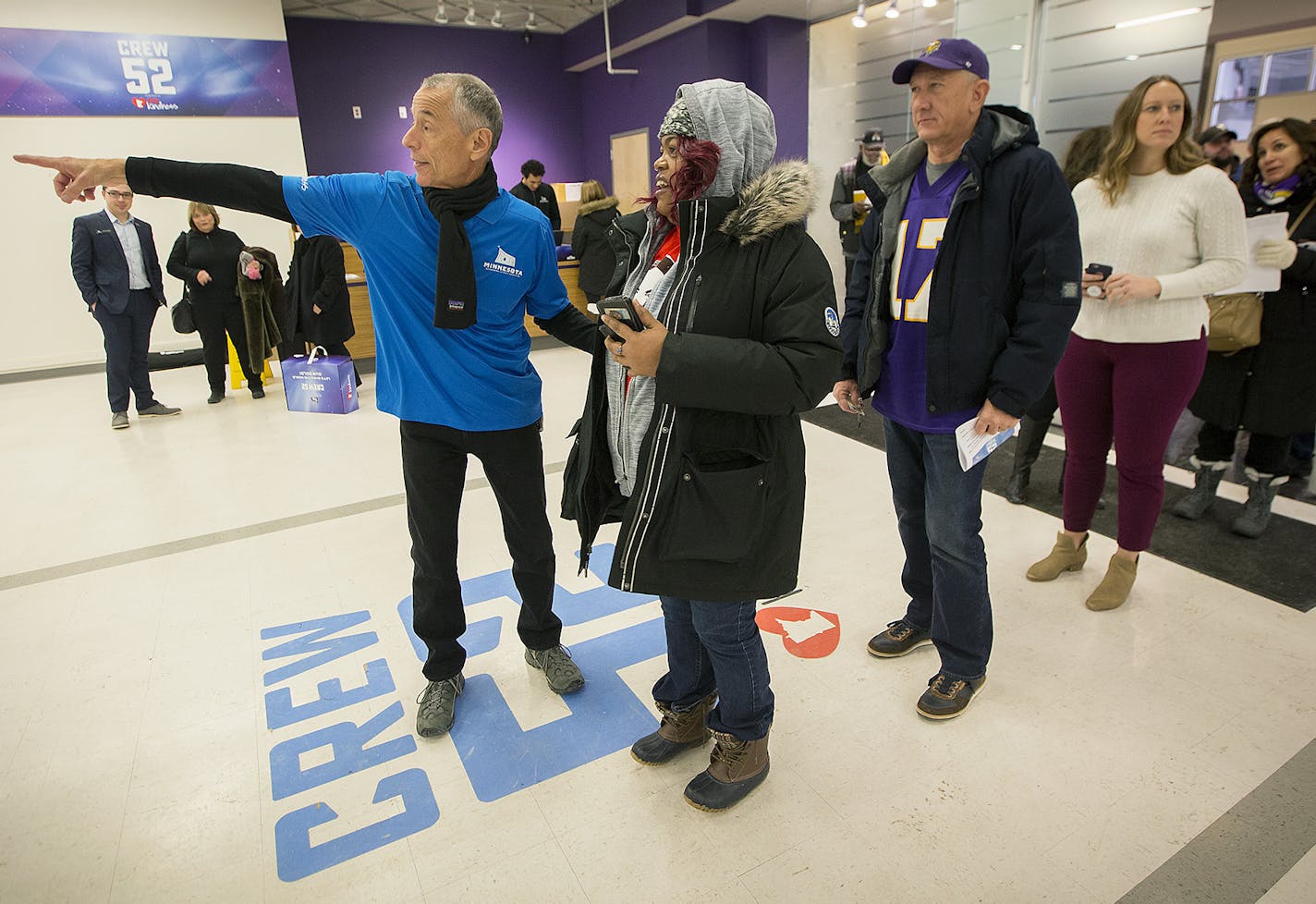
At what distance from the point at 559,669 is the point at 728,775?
0.67 meters

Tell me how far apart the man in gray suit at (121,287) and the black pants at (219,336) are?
0.35m

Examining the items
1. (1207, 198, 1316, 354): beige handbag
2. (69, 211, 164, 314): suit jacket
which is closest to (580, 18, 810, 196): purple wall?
(69, 211, 164, 314): suit jacket

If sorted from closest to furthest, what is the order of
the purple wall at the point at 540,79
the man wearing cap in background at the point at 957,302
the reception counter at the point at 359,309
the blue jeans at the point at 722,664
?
the blue jeans at the point at 722,664
the man wearing cap in background at the point at 957,302
the reception counter at the point at 359,309
the purple wall at the point at 540,79

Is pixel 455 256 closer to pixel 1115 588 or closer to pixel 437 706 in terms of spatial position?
pixel 437 706

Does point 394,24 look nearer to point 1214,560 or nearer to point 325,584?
point 325,584

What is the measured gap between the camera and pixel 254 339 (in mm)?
5895

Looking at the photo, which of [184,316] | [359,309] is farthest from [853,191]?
[184,316]

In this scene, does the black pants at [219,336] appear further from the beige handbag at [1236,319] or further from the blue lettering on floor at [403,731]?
the beige handbag at [1236,319]

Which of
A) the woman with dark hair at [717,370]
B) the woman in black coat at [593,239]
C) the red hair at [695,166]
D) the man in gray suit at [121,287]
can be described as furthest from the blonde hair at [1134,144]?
the man in gray suit at [121,287]

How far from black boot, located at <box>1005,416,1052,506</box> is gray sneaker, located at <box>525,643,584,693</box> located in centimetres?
226

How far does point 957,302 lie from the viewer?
1.81 m

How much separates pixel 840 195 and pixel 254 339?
4662mm

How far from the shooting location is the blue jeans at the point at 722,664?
1.64 meters

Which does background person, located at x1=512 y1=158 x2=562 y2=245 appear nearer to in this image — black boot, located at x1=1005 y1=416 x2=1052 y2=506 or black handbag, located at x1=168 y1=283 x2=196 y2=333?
black handbag, located at x1=168 y1=283 x2=196 y2=333
